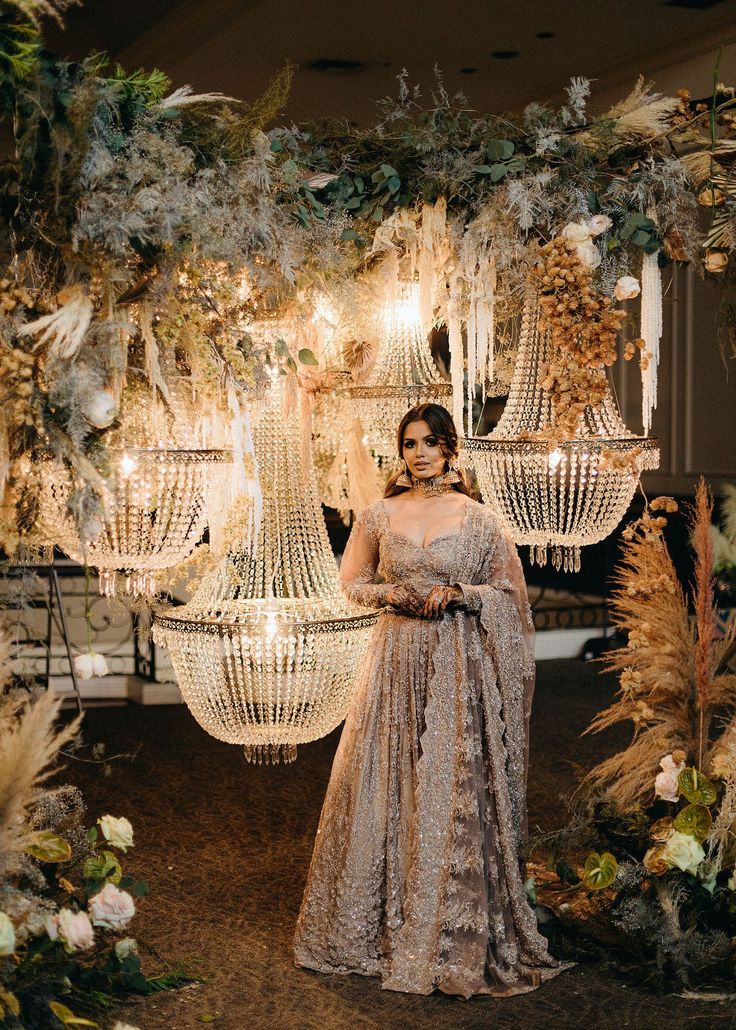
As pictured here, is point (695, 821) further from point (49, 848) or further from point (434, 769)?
point (49, 848)

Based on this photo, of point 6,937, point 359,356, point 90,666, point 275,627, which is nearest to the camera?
point 6,937

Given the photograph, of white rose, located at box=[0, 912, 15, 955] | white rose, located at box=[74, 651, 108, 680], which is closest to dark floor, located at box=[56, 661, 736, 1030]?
white rose, located at box=[0, 912, 15, 955]

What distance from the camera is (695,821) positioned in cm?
352

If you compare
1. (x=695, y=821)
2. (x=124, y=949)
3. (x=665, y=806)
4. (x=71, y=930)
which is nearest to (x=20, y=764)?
(x=71, y=930)

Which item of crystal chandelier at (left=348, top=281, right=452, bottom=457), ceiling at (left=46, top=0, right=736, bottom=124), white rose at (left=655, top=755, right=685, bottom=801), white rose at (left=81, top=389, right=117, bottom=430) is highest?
ceiling at (left=46, top=0, right=736, bottom=124)

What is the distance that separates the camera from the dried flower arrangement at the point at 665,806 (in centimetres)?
347

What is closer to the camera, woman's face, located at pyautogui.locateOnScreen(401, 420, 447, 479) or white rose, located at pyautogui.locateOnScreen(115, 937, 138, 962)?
white rose, located at pyautogui.locateOnScreen(115, 937, 138, 962)

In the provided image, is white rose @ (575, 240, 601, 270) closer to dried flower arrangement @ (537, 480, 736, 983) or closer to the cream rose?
the cream rose

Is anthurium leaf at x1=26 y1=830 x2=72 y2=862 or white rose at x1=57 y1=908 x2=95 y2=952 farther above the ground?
anthurium leaf at x1=26 y1=830 x2=72 y2=862

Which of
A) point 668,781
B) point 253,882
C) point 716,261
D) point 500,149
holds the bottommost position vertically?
point 253,882

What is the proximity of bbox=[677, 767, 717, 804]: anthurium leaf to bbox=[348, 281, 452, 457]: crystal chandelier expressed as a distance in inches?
51.5

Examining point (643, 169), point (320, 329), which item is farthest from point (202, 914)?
point (643, 169)

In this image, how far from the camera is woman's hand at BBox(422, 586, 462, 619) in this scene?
353 centimetres

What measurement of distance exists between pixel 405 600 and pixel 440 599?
0.13 meters
